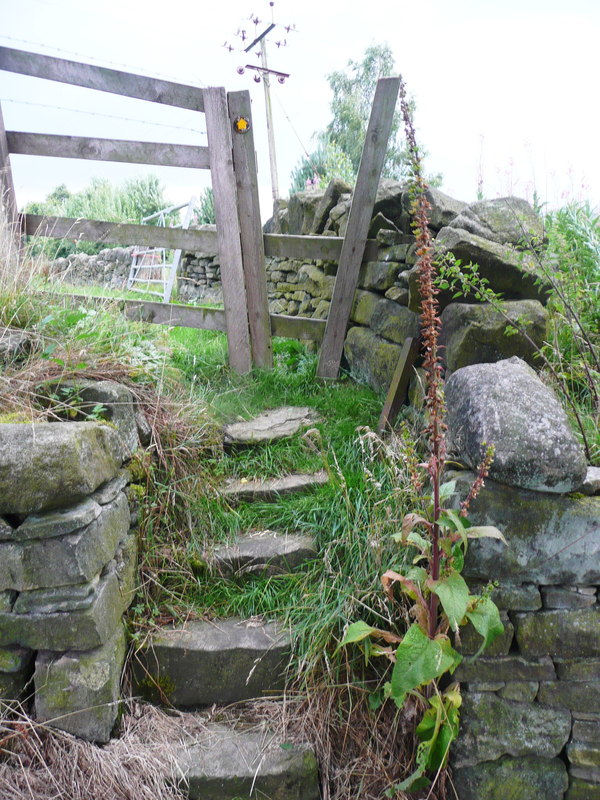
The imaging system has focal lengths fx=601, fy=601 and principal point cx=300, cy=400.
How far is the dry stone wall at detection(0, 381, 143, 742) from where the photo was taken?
211cm

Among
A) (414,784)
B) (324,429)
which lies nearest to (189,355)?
(324,429)

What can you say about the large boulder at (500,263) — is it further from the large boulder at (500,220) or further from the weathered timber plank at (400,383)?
the weathered timber plank at (400,383)

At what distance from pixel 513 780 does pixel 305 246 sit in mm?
3608

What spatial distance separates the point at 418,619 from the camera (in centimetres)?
211

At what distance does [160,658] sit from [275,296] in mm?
4791

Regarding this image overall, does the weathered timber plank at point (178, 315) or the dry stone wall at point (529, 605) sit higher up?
the weathered timber plank at point (178, 315)

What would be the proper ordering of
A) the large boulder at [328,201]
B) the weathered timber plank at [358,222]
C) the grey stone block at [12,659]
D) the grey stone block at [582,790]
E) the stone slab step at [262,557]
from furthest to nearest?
the large boulder at [328,201]
the weathered timber plank at [358,222]
the stone slab step at [262,557]
the grey stone block at [582,790]
the grey stone block at [12,659]

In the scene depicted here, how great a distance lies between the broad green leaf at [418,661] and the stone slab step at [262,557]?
875 millimetres

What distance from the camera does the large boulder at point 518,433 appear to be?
6.79ft

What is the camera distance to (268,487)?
322 cm

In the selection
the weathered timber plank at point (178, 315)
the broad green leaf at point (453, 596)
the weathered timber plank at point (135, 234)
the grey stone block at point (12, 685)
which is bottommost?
the grey stone block at point (12, 685)

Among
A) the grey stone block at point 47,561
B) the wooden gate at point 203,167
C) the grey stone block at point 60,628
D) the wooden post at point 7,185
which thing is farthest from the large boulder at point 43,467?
the wooden post at point 7,185

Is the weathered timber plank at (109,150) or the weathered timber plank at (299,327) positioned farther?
the weathered timber plank at (299,327)

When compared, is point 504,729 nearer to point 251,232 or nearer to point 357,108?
point 251,232
